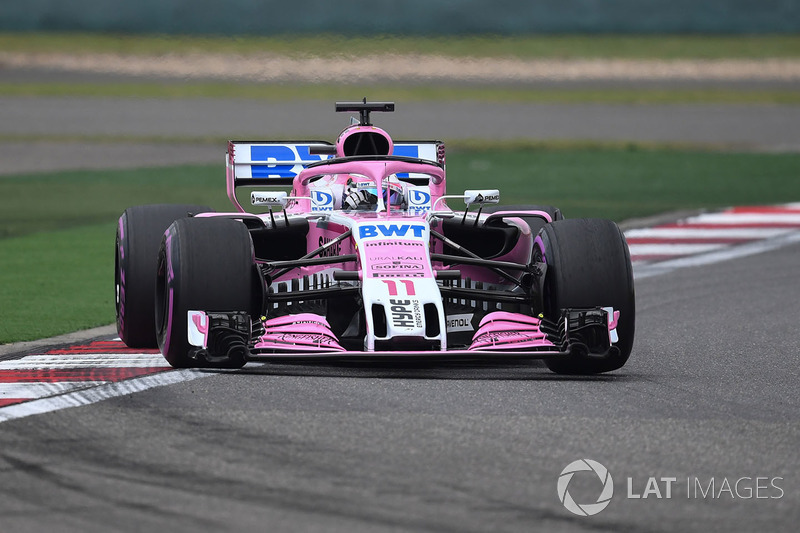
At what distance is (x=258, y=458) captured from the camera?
6758 millimetres

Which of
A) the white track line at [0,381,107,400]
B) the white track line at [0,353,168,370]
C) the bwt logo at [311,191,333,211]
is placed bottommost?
the white track line at [0,381,107,400]

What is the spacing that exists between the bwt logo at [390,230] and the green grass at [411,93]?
103ft

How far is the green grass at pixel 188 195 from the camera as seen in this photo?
12.4 metres

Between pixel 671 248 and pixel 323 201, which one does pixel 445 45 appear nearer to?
pixel 671 248

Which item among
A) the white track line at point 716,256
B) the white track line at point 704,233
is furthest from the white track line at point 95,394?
the white track line at point 704,233

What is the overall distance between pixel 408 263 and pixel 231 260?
3.20 ft

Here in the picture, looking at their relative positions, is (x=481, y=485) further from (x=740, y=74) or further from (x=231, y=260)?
(x=740, y=74)

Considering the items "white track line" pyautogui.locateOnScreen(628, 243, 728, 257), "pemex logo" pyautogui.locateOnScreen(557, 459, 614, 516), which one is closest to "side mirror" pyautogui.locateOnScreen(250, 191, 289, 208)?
"pemex logo" pyautogui.locateOnScreen(557, 459, 614, 516)

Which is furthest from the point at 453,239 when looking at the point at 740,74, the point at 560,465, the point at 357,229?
the point at 740,74

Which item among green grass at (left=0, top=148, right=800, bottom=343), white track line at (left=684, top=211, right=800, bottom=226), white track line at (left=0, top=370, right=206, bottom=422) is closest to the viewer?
white track line at (left=0, top=370, right=206, bottom=422)

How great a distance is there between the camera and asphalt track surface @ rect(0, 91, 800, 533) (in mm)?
5941

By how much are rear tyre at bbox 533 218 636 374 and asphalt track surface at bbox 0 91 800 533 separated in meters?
0.16
